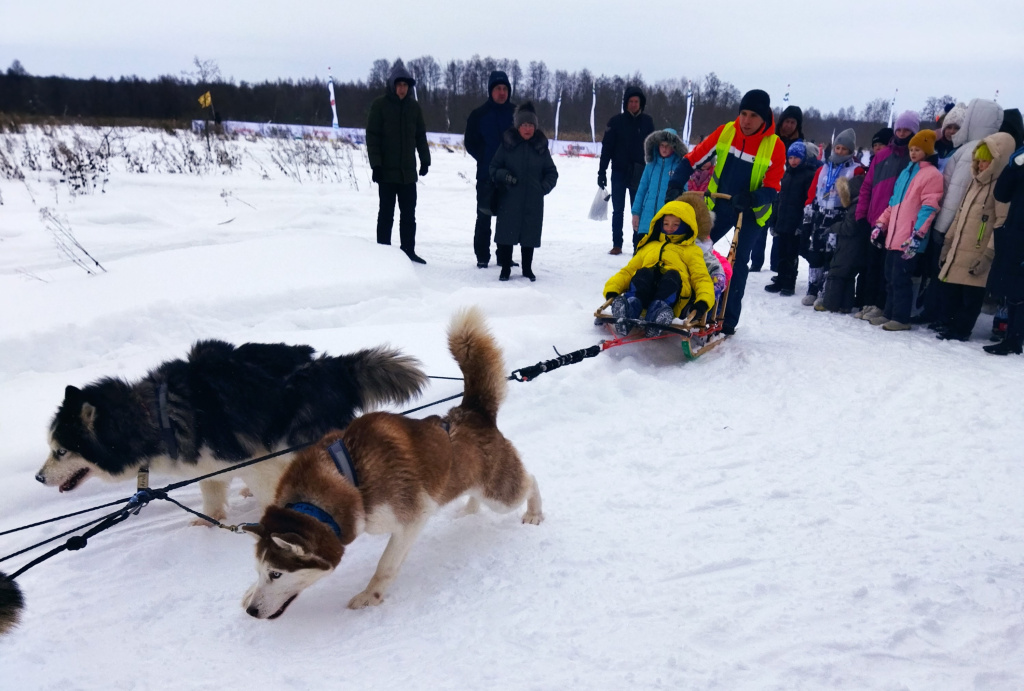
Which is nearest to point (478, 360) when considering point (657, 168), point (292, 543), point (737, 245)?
point (292, 543)

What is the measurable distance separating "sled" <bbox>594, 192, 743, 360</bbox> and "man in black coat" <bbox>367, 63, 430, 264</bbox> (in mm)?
3217

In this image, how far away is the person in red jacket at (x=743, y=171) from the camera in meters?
5.16

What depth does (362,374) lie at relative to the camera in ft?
9.27

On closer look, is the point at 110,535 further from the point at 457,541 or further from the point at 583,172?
the point at 583,172

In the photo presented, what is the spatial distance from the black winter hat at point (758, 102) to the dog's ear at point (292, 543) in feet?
15.9

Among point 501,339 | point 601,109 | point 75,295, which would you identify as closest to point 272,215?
point 75,295

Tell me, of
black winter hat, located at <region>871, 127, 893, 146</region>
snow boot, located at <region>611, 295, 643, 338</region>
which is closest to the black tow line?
snow boot, located at <region>611, 295, 643, 338</region>

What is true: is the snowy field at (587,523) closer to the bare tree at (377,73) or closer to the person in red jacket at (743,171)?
the person in red jacket at (743,171)

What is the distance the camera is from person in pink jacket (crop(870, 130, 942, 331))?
5.58m

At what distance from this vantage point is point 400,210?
7.40 metres

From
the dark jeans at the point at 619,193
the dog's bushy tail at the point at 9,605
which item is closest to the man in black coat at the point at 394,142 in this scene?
the dark jeans at the point at 619,193

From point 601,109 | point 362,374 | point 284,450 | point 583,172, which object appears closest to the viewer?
point 284,450

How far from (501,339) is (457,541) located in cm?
221

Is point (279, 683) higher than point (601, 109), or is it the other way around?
point (601, 109)
